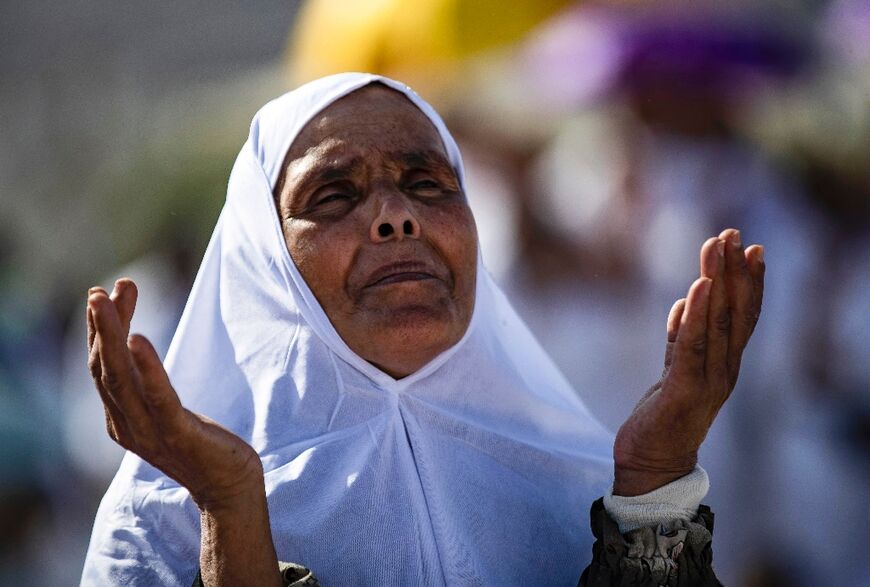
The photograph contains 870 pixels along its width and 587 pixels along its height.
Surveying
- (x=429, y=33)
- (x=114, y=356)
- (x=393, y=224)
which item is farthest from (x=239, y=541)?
(x=429, y=33)

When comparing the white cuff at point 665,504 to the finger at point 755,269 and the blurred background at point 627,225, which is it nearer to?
the finger at point 755,269

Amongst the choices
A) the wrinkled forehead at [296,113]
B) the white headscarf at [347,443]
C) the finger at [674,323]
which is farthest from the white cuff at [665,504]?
the wrinkled forehead at [296,113]

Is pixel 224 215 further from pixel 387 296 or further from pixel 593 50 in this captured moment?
pixel 593 50

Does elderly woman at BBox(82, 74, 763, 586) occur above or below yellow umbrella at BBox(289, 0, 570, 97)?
below

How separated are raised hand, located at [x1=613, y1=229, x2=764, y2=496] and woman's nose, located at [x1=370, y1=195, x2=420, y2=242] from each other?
0.82 meters

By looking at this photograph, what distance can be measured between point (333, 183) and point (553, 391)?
88 cm

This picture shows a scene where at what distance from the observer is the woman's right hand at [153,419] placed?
96.6 inches

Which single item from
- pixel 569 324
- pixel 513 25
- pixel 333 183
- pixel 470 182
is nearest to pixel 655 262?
pixel 569 324

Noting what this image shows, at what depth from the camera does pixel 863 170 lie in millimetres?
5523

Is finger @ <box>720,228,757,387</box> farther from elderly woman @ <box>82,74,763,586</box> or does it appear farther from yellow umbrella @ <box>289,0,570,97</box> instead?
yellow umbrella @ <box>289,0,570,97</box>

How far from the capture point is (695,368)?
273 cm

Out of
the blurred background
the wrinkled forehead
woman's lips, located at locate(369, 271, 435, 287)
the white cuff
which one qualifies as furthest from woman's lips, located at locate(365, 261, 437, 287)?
the blurred background

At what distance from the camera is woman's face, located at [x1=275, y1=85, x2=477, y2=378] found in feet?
10.8

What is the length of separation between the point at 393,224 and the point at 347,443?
58 centimetres
